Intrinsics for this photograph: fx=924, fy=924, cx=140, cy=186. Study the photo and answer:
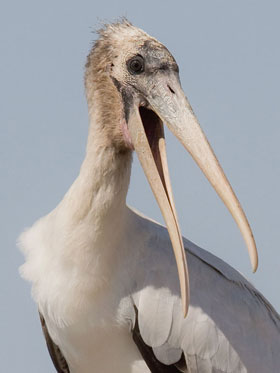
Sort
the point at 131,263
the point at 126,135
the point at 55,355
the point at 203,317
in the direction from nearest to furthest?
the point at 126,135
the point at 131,263
the point at 203,317
the point at 55,355

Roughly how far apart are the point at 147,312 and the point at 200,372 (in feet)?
2.49

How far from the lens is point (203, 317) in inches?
309

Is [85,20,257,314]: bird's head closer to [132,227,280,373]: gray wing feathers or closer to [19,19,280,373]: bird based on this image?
[19,19,280,373]: bird

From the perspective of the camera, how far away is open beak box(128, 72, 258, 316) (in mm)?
6559

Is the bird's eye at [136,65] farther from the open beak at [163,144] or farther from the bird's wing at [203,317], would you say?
the bird's wing at [203,317]

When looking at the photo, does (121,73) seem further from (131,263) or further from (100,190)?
(131,263)

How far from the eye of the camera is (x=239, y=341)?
800 centimetres

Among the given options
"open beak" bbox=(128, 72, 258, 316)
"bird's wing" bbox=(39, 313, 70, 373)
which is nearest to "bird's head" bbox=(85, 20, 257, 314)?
"open beak" bbox=(128, 72, 258, 316)

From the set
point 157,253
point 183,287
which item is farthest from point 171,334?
point 183,287

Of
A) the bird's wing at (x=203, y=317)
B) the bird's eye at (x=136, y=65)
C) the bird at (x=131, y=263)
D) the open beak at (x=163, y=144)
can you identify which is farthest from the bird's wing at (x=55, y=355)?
the bird's eye at (x=136, y=65)

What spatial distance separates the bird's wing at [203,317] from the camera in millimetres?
7691

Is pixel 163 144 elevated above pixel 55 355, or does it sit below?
above

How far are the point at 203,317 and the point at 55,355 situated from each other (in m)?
1.55

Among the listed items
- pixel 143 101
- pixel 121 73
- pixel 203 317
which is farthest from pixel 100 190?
pixel 203 317
